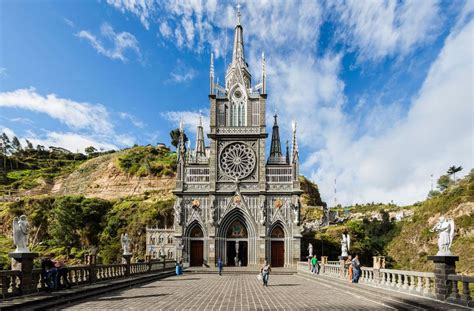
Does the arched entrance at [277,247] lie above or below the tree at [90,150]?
below

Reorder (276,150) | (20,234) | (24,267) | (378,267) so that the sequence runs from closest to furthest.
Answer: (24,267)
(20,234)
(378,267)
(276,150)

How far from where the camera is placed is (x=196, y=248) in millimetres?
41750

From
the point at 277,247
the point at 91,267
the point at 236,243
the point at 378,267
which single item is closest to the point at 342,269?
the point at 378,267

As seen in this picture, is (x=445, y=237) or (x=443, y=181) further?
(x=443, y=181)

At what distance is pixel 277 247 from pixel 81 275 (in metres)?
27.1

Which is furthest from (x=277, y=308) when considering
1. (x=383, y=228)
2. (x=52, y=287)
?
(x=383, y=228)

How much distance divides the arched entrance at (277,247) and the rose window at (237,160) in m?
6.95

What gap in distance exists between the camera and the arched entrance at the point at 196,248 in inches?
1638

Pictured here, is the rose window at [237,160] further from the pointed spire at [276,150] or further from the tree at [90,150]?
the tree at [90,150]

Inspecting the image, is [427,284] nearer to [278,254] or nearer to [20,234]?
[20,234]

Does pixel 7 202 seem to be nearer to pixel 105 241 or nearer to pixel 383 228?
pixel 105 241

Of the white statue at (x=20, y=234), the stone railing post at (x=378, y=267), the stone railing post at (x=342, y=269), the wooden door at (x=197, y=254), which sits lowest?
the wooden door at (x=197, y=254)

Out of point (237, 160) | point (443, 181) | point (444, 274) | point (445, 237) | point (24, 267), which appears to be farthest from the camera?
point (443, 181)

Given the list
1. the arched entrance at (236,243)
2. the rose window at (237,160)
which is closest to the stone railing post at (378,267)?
the arched entrance at (236,243)
